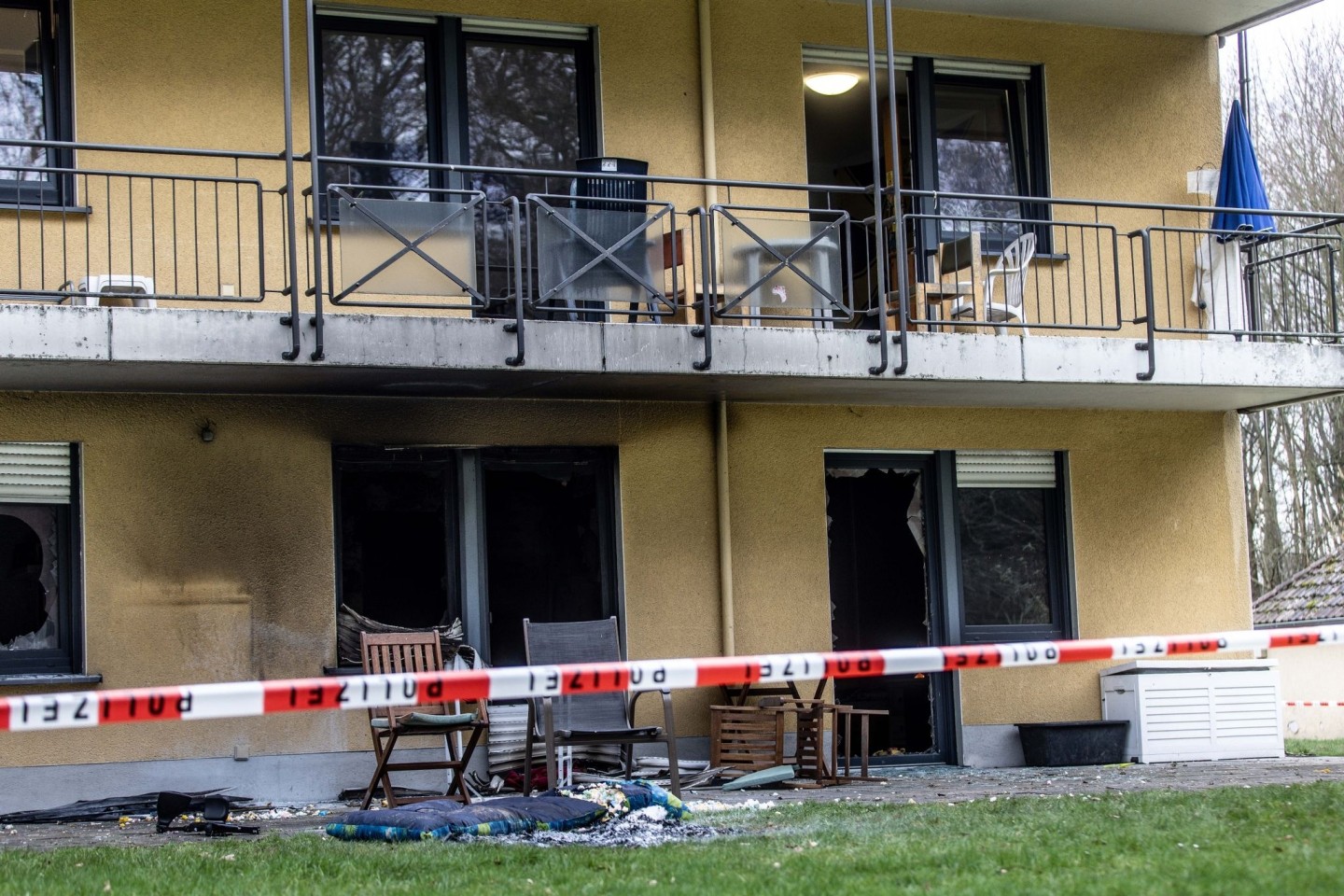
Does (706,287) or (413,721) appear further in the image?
(706,287)

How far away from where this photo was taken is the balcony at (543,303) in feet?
29.5

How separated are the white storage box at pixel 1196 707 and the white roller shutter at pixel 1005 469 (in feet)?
4.72

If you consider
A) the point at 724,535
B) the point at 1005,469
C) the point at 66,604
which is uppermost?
the point at 1005,469

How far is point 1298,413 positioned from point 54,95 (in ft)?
62.4

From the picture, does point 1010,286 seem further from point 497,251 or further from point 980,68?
point 497,251

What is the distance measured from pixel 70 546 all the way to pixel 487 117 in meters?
3.75

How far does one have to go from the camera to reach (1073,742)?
37.1 ft

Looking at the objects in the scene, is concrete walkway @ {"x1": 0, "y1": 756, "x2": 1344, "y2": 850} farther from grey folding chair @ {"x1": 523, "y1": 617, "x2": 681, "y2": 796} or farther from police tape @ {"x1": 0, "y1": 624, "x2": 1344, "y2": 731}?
police tape @ {"x1": 0, "y1": 624, "x2": 1344, "y2": 731}

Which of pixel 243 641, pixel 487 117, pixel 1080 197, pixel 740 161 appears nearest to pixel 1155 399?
pixel 1080 197

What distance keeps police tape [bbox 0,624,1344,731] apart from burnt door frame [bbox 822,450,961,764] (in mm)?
4420

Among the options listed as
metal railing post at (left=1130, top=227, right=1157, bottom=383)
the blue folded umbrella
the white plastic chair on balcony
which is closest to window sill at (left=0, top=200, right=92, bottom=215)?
the white plastic chair on balcony

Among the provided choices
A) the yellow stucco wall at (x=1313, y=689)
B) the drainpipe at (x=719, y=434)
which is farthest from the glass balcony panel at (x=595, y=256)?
the yellow stucco wall at (x=1313, y=689)

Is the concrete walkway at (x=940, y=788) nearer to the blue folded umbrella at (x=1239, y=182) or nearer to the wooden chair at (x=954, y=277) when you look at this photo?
the wooden chair at (x=954, y=277)

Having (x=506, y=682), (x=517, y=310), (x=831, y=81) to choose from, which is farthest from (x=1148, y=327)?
(x=506, y=682)
